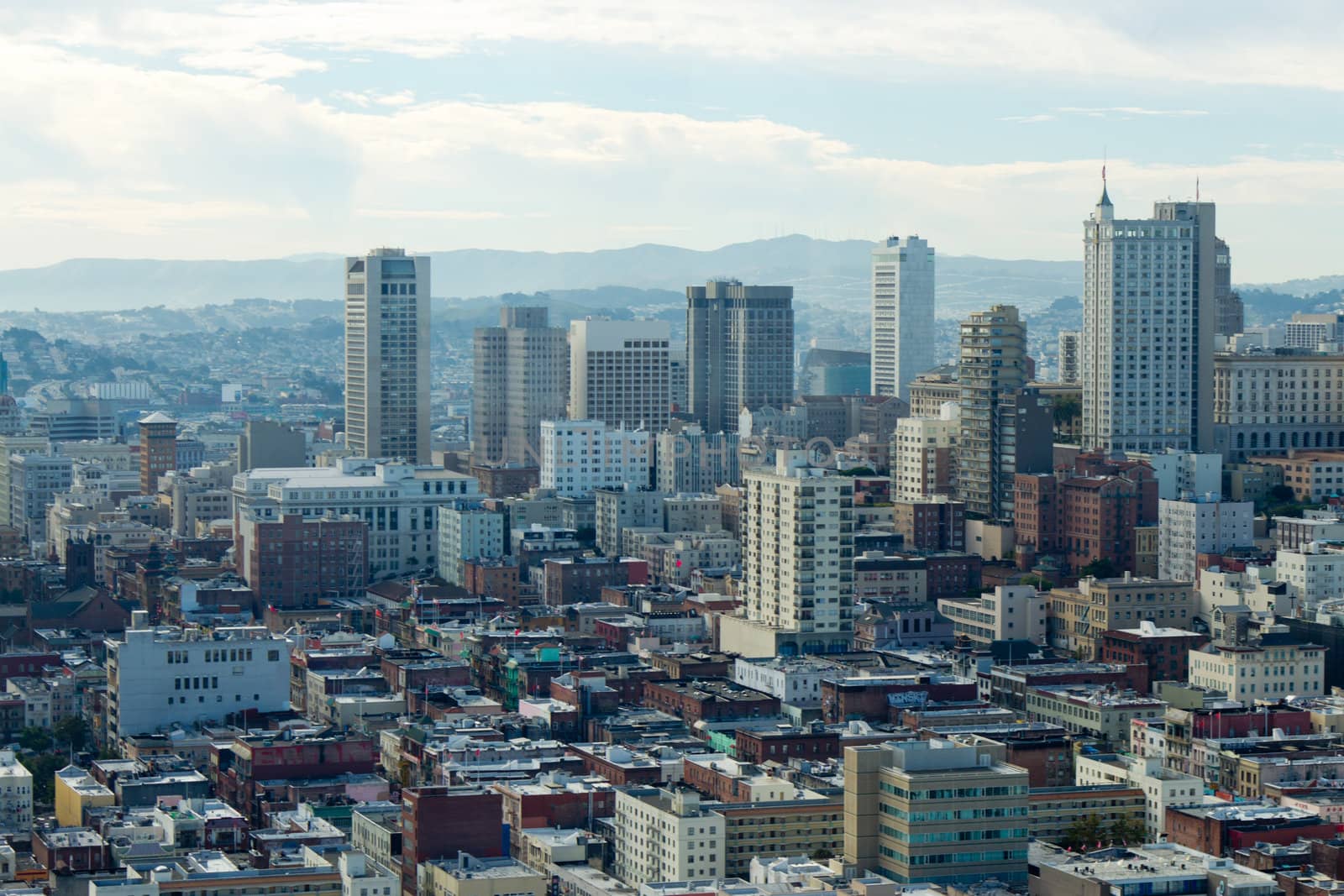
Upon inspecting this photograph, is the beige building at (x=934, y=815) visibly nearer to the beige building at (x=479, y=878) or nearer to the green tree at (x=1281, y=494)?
the beige building at (x=479, y=878)

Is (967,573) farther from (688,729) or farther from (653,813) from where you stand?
(653,813)

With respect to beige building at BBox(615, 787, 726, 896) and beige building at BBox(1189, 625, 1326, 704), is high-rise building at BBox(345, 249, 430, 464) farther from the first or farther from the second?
beige building at BBox(615, 787, 726, 896)

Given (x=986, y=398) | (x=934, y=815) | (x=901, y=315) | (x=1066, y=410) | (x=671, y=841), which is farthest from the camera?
(x=901, y=315)

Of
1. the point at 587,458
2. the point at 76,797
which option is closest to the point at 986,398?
the point at 587,458

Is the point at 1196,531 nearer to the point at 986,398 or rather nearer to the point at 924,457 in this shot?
the point at 986,398

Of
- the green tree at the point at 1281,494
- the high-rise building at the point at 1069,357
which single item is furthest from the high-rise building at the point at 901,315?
the green tree at the point at 1281,494

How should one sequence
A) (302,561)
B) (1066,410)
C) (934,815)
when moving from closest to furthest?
(934,815)
(302,561)
(1066,410)

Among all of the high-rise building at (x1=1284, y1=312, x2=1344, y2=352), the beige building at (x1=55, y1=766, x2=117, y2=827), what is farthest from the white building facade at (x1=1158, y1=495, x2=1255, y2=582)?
the high-rise building at (x1=1284, y1=312, x2=1344, y2=352)
